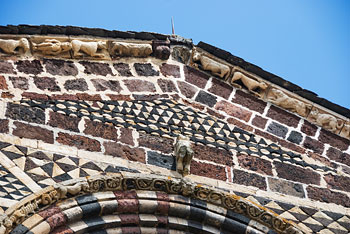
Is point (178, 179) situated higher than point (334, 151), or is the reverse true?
point (334, 151)

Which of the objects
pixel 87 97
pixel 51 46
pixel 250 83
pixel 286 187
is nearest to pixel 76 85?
pixel 87 97

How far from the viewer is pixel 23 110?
332 inches

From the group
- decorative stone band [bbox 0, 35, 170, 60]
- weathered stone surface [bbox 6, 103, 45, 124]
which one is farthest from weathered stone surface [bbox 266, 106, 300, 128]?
weathered stone surface [bbox 6, 103, 45, 124]

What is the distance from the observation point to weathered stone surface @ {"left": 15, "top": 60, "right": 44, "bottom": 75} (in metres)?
9.22

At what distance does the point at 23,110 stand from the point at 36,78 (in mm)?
807

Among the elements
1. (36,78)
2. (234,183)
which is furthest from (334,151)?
(36,78)

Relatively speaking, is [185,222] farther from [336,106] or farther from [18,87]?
[336,106]

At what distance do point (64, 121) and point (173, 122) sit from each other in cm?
132

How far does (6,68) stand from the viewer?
29.9 feet

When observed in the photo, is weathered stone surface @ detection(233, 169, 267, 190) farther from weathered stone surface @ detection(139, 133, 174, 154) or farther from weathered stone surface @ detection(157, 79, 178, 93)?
weathered stone surface @ detection(157, 79, 178, 93)

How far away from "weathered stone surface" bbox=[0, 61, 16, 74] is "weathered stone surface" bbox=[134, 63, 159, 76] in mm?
1551

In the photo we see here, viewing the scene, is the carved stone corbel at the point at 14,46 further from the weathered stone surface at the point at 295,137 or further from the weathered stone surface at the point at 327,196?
the weathered stone surface at the point at 327,196

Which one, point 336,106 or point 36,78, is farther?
point 336,106

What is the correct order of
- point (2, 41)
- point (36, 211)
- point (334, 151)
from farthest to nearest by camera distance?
1. point (334, 151)
2. point (2, 41)
3. point (36, 211)
